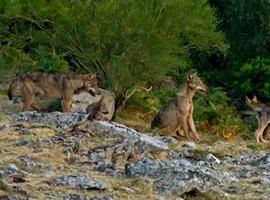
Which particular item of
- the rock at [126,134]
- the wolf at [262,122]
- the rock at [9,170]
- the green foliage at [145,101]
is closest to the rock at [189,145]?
the rock at [126,134]

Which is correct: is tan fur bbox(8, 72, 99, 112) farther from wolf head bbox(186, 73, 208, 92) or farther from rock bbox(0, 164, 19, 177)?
rock bbox(0, 164, 19, 177)

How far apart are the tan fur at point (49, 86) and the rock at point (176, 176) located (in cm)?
1020

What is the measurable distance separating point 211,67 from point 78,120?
20510mm

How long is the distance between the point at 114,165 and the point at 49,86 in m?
10.3

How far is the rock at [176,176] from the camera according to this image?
40.1 feet

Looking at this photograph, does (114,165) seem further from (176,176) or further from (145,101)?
(145,101)

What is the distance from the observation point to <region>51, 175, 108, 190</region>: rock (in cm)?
1205

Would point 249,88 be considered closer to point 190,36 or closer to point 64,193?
point 190,36

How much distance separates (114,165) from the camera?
13.8m

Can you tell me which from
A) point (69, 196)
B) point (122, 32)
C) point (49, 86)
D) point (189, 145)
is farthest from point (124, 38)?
point (69, 196)

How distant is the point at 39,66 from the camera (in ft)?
94.2

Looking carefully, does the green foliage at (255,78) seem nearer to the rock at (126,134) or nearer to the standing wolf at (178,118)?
the standing wolf at (178,118)

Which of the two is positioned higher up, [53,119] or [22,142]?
[22,142]

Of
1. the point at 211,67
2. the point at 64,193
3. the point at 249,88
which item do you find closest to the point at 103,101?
the point at 64,193
